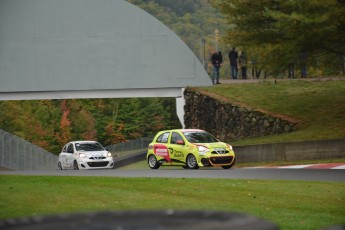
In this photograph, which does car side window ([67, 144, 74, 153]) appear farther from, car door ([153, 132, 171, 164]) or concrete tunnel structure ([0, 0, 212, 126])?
concrete tunnel structure ([0, 0, 212, 126])

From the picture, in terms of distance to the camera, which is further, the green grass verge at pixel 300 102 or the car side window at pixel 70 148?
the green grass verge at pixel 300 102

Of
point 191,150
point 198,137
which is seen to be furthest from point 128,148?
point 191,150

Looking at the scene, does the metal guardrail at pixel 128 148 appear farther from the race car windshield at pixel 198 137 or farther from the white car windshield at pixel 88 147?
the race car windshield at pixel 198 137

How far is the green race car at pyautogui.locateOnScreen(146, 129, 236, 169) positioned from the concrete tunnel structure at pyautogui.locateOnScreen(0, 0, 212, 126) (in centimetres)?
1807

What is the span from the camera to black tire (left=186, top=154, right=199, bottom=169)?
31.5 m

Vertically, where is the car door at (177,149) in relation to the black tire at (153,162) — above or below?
above

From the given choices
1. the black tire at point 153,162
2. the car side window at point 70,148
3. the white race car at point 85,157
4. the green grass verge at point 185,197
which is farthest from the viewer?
the car side window at point 70,148

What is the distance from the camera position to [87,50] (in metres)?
51.7

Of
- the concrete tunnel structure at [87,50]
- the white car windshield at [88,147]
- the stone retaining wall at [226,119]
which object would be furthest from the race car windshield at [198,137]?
the concrete tunnel structure at [87,50]

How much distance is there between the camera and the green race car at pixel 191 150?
3120cm

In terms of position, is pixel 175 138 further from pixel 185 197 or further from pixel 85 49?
pixel 85 49

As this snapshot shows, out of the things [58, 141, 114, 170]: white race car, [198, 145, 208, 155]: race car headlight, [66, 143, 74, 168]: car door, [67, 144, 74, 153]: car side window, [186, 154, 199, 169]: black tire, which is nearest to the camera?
[198, 145, 208, 155]: race car headlight

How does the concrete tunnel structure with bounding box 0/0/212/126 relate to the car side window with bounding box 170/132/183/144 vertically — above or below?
above

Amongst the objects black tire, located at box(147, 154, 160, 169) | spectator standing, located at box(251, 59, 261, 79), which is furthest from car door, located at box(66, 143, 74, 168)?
spectator standing, located at box(251, 59, 261, 79)
